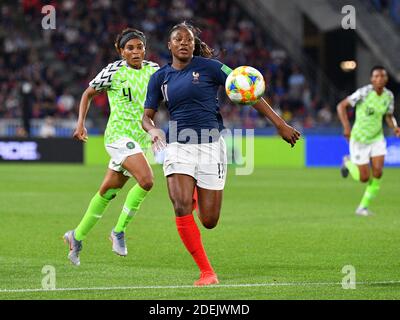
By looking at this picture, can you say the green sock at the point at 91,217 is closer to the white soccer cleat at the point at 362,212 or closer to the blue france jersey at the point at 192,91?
the blue france jersey at the point at 192,91

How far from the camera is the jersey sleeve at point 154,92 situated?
9703 millimetres

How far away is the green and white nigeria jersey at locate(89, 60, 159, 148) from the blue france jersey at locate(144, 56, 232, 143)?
5.72 ft

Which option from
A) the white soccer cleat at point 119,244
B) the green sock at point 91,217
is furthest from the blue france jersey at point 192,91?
the white soccer cleat at point 119,244

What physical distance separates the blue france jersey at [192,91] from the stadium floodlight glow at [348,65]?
28540 millimetres

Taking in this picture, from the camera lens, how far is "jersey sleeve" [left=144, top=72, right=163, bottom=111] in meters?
9.70

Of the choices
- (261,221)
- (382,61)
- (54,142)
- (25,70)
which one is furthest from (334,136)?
(261,221)

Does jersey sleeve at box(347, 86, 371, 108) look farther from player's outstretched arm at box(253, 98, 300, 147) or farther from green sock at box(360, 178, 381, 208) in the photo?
player's outstretched arm at box(253, 98, 300, 147)

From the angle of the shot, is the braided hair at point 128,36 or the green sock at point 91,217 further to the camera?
the braided hair at point 128,36

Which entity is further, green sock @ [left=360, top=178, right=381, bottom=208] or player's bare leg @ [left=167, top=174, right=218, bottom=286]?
green sock @ [left=360, top=178, right=381, bottom=208]

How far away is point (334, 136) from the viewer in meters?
32.0

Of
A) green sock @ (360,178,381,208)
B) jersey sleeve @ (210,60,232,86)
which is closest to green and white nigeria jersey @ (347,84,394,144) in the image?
green sock @ (360,178,381,208)

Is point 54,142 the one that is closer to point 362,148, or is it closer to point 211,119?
point 362,148

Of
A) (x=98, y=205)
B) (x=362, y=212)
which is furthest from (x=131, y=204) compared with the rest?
(x=362, y=212)

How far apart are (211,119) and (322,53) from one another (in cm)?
3093
